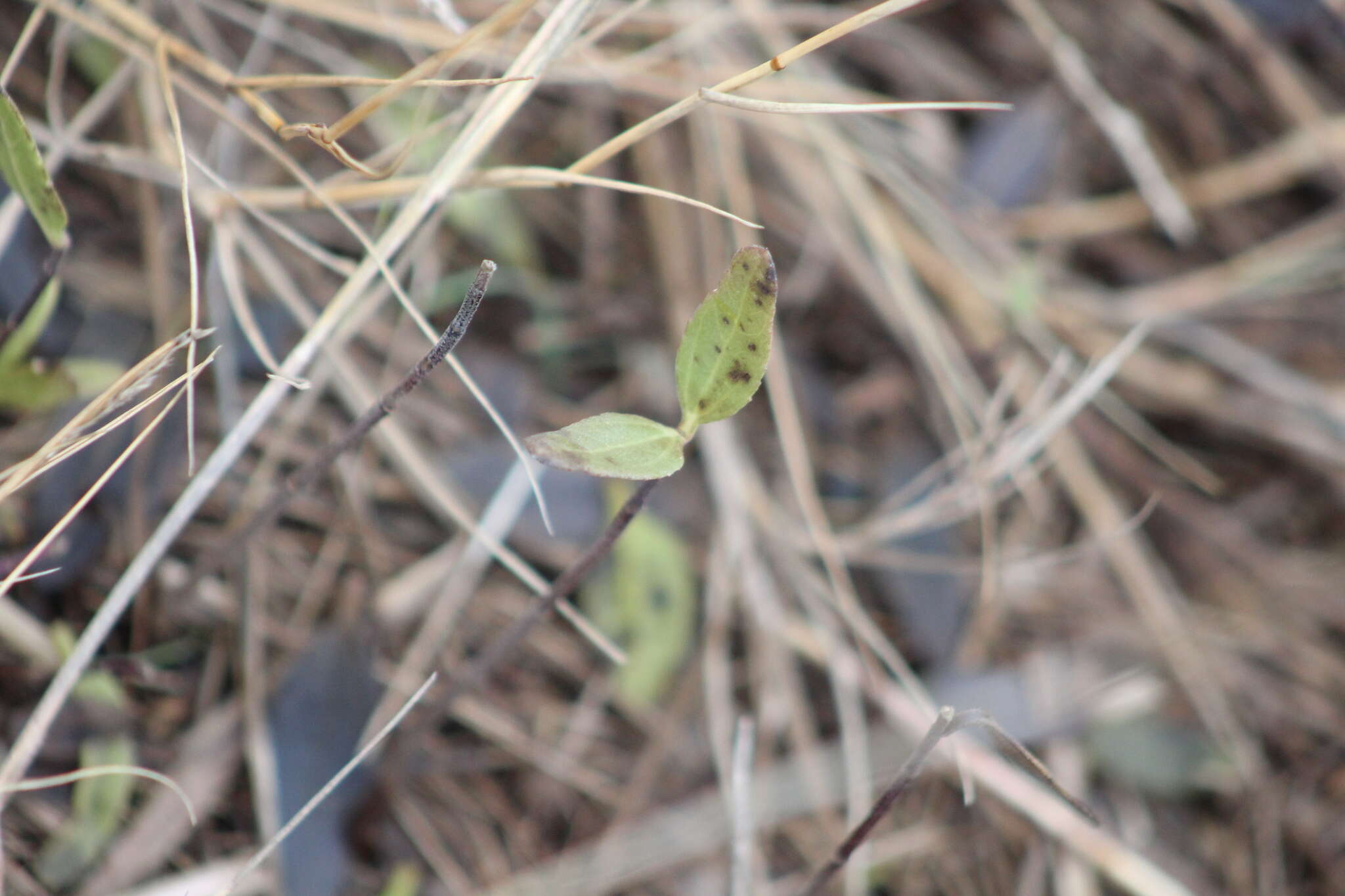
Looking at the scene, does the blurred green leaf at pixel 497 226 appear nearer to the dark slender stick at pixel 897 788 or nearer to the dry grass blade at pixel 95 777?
the dry grass blade at pixel 95 777

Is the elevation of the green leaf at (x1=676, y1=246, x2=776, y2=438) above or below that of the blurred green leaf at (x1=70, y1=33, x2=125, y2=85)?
below

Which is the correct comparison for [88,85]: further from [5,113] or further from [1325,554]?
[1325,554]

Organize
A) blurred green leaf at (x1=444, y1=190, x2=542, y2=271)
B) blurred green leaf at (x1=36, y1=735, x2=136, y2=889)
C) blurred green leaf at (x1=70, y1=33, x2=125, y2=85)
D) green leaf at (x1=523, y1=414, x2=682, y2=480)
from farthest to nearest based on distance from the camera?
blurred green leaf at (x1=444, y1=190, x2=542, y2=271) < blurred green leaf at (x1=70, y1=33, x2=125, y2=85) < blurred green leaf at (x1=36, y1=735, x2=136, y2=889) < green leaf at (x1=523, y1=414, x2=682, y2=480)

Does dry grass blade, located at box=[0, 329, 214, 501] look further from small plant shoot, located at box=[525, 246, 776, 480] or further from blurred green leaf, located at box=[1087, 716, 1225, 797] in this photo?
blurred green leaf, located at box=[1087, 716, 1225, 797]

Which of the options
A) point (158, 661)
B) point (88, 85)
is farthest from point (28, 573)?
point (88, 85)

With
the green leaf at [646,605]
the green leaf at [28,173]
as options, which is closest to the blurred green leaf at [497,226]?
the green leaf at [646,605]

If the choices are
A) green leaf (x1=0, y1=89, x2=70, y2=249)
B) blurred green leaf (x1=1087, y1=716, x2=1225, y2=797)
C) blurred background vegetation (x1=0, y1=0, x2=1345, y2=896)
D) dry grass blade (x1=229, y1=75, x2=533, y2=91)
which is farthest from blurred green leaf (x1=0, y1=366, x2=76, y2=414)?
blurred green leaf (x1=1087, y1=716, x2=1225, y2=797)
